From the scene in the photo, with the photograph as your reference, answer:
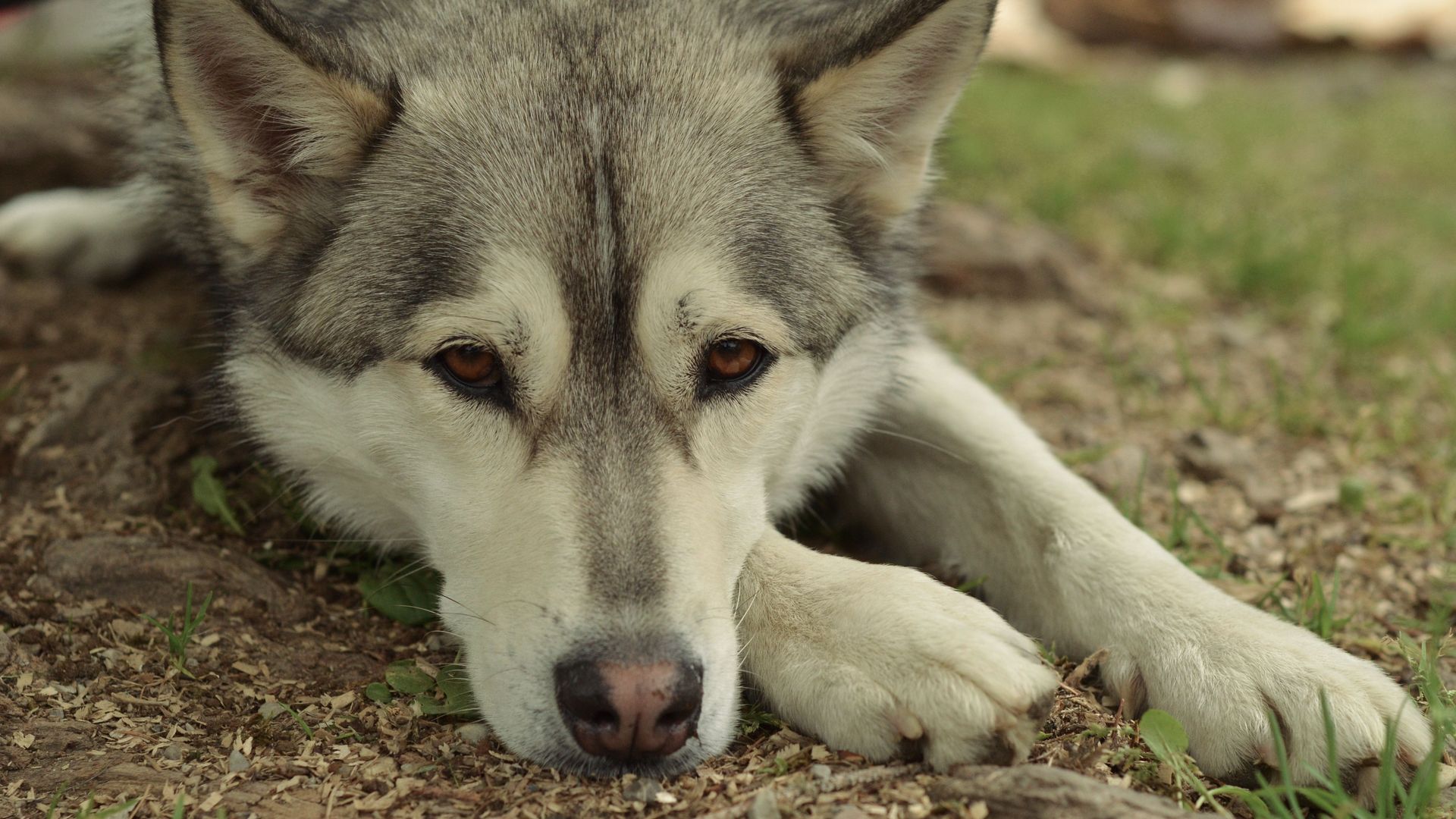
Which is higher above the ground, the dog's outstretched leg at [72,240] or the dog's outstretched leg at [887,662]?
the dog's outstretched leg at [887,662]

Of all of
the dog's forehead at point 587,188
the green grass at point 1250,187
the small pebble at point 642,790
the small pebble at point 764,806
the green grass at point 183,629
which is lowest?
the green grass at point 1250,187

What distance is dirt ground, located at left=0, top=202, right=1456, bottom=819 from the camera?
8.13 feet

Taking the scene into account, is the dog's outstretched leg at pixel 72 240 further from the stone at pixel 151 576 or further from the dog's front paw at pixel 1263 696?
the dog's front paw at pixel 1263 696

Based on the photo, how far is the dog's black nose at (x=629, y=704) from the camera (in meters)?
2.34

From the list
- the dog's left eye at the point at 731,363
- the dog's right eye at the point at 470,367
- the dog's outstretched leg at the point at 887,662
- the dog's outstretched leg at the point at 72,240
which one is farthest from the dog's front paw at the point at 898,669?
the dog's outstretched leg at the point at 72,240

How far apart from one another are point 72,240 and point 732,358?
3.42m

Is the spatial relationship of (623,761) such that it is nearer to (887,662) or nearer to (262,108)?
(887,662)

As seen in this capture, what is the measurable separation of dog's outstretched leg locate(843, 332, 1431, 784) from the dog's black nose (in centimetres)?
65

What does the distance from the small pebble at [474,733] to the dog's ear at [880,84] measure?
5.60 ft

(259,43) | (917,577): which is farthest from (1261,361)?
(259,43)

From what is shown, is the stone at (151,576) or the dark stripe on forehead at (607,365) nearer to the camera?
the dark stripe on forehead at (607,365)

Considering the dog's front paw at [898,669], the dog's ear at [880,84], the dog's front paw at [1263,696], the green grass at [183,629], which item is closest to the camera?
the dog's front paw at [898,669]

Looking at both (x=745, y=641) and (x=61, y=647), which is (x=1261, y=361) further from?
(x=61, y=647)

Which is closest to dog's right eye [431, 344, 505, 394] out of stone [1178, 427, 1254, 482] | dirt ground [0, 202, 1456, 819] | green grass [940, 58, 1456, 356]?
dirt ground [0, 202, 1456, 819]
